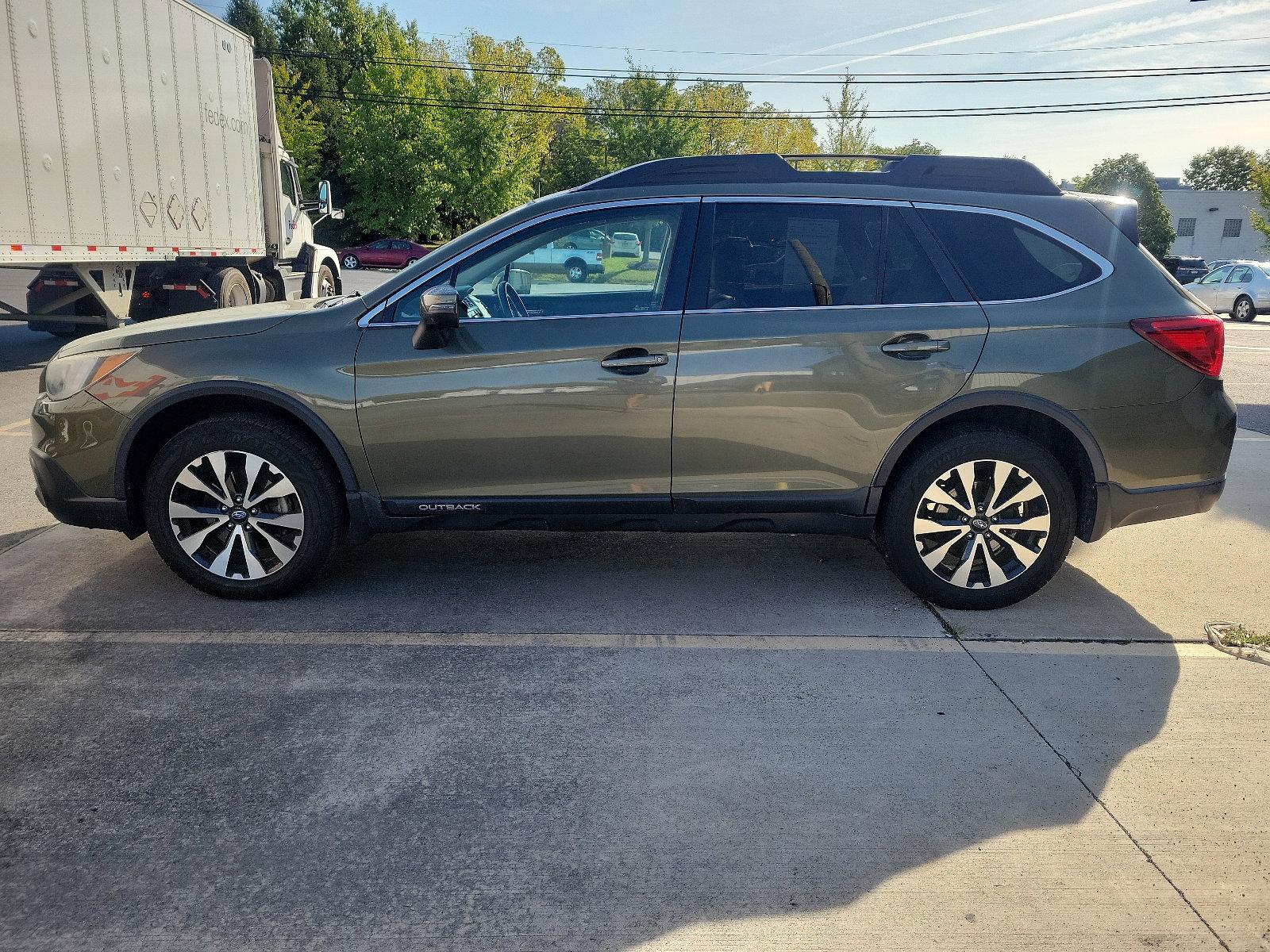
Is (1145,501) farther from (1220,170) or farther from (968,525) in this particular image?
(1220,170)

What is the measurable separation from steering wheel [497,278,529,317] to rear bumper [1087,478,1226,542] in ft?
8.45

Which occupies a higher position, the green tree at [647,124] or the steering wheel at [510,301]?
the green tree at [647,124]

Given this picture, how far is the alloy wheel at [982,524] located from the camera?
438cm

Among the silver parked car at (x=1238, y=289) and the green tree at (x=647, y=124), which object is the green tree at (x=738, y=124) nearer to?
the green tree at (x=647, y=124)

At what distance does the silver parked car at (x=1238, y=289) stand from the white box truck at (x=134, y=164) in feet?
70.7

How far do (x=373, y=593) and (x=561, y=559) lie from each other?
0.97 meters

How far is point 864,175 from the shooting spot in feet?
14.8

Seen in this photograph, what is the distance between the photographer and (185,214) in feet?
39.5

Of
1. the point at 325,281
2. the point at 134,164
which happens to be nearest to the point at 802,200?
the point at 134,164

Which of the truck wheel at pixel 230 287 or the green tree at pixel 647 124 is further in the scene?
the green tree at pixel 647 124

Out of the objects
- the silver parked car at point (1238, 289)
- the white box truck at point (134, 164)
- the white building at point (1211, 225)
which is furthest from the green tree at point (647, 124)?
the white building at point (1211, 225)

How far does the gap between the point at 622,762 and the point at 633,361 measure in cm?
172

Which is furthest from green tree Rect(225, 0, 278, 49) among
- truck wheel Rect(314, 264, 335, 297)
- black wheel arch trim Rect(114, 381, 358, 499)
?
black wheel arch trim Rect(114, 381, 358, 499)

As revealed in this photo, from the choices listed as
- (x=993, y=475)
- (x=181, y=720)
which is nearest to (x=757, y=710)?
(x=993, y=475)
